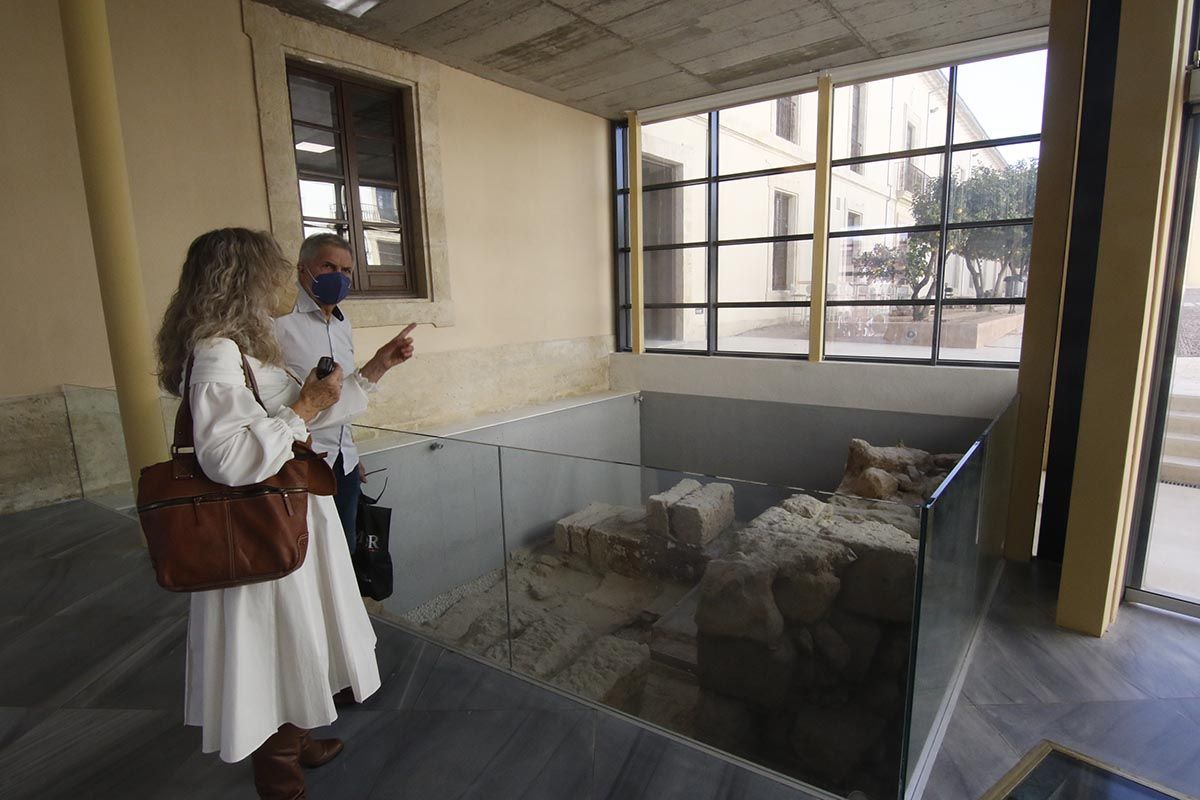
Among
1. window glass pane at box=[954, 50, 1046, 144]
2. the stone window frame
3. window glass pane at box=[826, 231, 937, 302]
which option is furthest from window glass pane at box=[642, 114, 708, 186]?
the stone window frame

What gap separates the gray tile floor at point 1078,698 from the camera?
2070 millimetres

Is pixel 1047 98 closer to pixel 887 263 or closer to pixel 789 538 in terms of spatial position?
pixel 887 263

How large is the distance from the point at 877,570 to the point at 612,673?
3.81 feet

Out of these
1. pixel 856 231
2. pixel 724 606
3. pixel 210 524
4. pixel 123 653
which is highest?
pixel 856 231

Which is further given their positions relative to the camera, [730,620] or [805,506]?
[730,620]

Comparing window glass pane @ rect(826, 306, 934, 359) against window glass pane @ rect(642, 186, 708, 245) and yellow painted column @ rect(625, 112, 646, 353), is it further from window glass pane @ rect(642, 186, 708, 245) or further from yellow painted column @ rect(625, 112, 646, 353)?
yellow painted column @ rect(625, 112, 646, 353)

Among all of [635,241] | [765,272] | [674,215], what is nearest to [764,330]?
[765,272]

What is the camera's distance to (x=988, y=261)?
5.54 metres

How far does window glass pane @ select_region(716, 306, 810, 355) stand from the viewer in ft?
22.0

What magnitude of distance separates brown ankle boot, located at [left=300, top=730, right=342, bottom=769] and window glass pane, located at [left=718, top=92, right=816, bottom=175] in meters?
6.35

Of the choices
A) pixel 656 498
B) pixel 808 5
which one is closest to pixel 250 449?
pixel 656 498

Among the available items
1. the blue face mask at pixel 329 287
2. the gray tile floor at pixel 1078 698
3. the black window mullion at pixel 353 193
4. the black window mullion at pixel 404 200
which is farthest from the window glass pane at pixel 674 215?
the blue face mask at pixel 329 287

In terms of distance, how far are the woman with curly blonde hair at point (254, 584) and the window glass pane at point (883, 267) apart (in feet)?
19.0

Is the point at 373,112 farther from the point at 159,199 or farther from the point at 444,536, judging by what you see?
the point at 444,536
